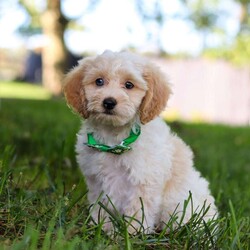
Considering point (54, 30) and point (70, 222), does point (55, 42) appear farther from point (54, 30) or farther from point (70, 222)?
point (70, 222)

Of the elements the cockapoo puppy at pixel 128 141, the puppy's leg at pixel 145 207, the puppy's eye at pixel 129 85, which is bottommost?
the puppy's leg at pixel 145 207

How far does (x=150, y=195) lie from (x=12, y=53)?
10168 cm

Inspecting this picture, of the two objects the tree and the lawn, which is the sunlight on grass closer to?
the tree

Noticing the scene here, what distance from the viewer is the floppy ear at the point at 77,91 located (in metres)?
3.86

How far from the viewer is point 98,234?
9.62ft

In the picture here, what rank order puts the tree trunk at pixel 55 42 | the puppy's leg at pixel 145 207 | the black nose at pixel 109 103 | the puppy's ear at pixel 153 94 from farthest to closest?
the tree trunk at pixel 55 42
the puppy's ear at pixel 153 94
the puppy's leg at pixel 145 207
the black nose at pixel 109 103

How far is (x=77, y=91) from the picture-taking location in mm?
3889

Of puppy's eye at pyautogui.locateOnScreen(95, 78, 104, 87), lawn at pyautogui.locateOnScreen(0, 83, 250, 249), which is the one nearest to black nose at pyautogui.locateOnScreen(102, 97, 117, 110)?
puppy's eye at pyautogui.locateOnScreen(95, 78, 104, 87)

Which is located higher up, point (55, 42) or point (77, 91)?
point (77, 91)

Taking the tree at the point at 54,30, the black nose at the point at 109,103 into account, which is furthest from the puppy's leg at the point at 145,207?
the tree at the point at 54,30

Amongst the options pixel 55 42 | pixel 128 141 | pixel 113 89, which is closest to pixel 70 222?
pixel 128 141

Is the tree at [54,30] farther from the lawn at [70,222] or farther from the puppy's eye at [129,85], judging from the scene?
the puppy's eye at [129,85]

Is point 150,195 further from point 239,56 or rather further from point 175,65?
point 239,56

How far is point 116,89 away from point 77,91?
1.17ft
